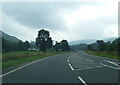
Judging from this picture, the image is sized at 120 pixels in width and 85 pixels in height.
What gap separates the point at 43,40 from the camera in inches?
4604

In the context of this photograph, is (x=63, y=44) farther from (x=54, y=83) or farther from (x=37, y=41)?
(x=54, y=83)

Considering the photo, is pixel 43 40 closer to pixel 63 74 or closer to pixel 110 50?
pixel 110 50

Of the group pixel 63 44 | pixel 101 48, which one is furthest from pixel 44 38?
pixel 63 44

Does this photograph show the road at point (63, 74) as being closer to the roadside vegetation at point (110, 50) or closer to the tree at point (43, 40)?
the roadside vegetation at point (110, 50)

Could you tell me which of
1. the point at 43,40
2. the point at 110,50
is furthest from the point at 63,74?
the point at 43,40

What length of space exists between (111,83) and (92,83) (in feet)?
2.72

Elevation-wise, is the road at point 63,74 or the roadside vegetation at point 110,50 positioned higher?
the roadside vegetation at point 110,50

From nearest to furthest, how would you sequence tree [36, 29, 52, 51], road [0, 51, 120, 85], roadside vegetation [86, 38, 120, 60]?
road [0, 51, 120, 85]
roadside vegetation [86, 38, 120, 60]
tree [36, 29, 52, 51]

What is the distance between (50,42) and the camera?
121m

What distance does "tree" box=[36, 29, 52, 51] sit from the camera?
116m

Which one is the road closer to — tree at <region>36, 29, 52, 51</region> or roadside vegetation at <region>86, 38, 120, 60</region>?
roadside vegetation at <region>86, 38, 120, 60</region>

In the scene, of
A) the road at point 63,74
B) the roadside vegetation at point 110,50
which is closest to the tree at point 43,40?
the roadside vegetation at point 110,50

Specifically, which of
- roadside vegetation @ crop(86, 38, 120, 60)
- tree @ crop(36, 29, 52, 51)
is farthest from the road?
tree @ crop(36, 29, 52, 51)

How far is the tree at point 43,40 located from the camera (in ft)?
379
